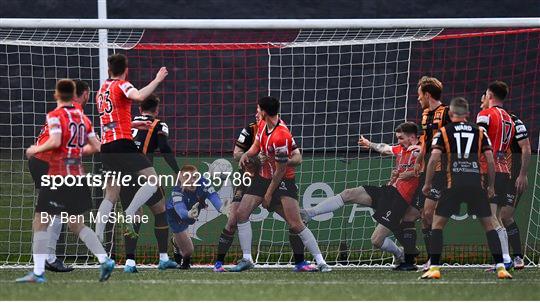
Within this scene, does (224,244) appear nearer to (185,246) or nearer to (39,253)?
(185,246)

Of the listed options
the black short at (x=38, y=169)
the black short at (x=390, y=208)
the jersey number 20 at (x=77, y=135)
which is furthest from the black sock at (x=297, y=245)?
the jersey number 20 at (x=77, y=135)

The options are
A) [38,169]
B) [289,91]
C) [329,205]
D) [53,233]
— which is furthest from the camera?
[289,91]

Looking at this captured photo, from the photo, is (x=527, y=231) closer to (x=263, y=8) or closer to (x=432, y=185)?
(x=432, y=185)

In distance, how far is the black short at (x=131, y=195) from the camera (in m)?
12.1

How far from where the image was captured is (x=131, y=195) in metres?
12.2

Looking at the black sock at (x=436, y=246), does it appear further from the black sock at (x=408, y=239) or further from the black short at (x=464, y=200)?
the black sock at (x=408, y=239)

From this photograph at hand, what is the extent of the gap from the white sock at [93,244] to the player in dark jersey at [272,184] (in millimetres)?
2225

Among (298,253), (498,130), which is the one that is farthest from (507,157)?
(298,253)

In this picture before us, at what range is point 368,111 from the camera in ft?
48.8

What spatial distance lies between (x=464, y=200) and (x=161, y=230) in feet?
10.8

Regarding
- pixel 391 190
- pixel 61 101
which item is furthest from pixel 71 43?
pixel 391 190

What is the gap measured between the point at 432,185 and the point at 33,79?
5589mm

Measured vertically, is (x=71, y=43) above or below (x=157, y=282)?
above

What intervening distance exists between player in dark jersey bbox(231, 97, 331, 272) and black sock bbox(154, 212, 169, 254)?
2.54 feet
